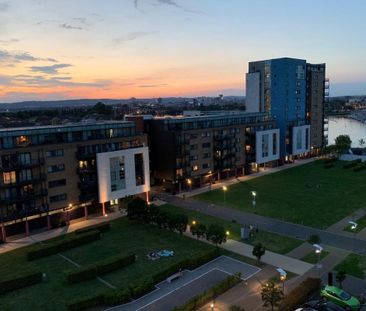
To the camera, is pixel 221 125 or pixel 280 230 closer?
pixel 280 230

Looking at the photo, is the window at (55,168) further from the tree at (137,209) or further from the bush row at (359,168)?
the bush row at (359,168)

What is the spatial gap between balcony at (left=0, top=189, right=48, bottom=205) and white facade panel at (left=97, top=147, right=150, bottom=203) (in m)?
9.43

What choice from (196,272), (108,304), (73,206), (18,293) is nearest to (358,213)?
(196,272)

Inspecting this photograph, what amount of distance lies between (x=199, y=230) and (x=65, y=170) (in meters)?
24.9

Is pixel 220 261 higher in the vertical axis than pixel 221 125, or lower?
lower

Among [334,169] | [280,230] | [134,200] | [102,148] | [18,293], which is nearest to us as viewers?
[18,293]

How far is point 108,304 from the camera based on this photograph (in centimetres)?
3206

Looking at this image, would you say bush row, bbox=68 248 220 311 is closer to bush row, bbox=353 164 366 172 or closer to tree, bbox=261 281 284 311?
tree, bbox=261 281 284 311

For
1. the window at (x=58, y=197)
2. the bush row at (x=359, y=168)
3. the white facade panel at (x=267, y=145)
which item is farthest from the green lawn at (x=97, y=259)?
the bush row at (x=359, y=168)

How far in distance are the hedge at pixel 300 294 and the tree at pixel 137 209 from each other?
27.7 metres

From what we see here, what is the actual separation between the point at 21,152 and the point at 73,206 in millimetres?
12222

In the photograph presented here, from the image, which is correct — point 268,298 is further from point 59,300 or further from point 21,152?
point 21,152

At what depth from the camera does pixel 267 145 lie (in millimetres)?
94688

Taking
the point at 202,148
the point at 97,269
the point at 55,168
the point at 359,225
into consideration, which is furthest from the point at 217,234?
the point at 202,148
